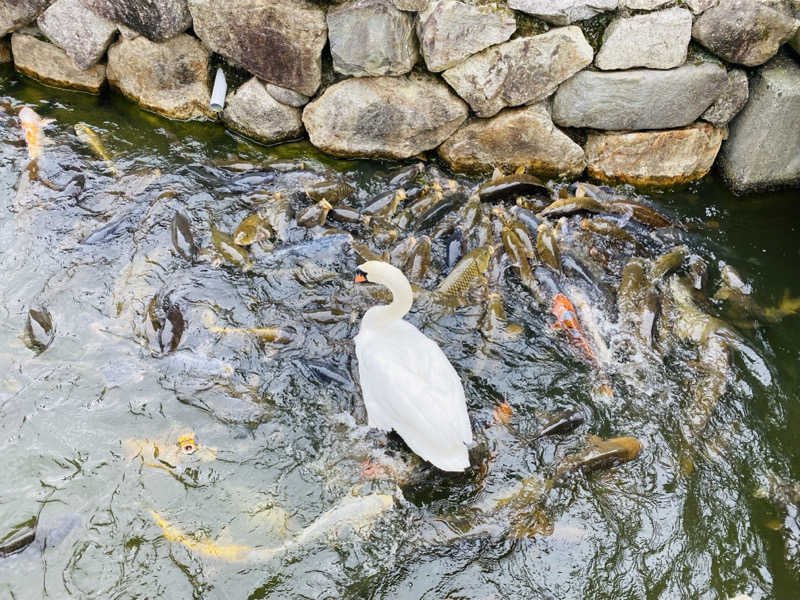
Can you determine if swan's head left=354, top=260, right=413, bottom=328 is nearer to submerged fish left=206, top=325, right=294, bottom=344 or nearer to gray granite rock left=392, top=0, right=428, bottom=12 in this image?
submerged fish left=206, top=325, right=294, bottom=344

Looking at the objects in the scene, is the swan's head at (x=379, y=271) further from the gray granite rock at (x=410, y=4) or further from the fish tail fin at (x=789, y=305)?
the fish tail fin at (x=789, y=305)

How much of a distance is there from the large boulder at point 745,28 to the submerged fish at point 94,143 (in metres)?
5.86

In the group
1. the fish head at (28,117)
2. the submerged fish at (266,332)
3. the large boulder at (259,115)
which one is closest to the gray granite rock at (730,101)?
the large boulder at (259,115)

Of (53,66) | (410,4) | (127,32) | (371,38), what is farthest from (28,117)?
(410,4)

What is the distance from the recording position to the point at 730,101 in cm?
632

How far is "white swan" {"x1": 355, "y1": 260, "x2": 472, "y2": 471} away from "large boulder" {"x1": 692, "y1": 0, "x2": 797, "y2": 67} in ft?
13.3

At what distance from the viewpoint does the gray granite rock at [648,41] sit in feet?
19.0

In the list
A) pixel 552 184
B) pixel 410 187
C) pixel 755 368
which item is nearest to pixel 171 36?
pixel 410 187

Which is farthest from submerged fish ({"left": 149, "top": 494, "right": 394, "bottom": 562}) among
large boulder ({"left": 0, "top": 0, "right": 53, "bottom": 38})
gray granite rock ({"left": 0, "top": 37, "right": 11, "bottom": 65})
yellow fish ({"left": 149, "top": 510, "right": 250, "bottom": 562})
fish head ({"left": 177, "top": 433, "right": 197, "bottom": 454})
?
gray granite rock ({"left": 0, "top": 37, "right": 11, "bottom": 65})

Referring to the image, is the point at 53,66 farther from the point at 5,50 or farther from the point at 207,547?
the point at 207,547

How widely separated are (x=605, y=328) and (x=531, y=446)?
55.1 inches

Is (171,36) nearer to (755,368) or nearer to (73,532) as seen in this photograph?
(73,532)

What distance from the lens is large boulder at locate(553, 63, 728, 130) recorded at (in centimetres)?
604

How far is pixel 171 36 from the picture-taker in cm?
655
